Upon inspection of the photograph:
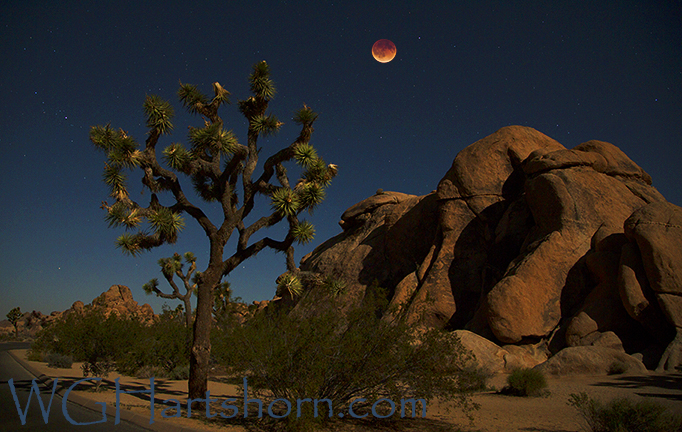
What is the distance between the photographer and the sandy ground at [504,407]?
7.14 meters

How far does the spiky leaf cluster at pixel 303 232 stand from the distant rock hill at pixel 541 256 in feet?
7.95

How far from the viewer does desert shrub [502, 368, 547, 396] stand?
10461 millimetres

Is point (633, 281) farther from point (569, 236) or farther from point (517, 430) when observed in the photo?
point (517, 430)

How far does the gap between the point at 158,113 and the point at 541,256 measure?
14.9 m

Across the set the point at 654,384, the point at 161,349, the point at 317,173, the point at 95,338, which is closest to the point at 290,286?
the point at 317,173

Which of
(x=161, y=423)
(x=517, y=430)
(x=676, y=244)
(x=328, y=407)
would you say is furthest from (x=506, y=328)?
(x=161, y=423)

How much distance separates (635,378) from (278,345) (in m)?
10.6

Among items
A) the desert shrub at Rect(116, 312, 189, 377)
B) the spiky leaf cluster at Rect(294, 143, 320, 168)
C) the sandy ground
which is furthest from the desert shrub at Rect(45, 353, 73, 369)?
the spiky leaf cluster at Rect(294, 143, 320, 168)

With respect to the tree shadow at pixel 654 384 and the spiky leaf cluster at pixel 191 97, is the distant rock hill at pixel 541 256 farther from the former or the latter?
the spiky leaf cluster at pixel 191 97

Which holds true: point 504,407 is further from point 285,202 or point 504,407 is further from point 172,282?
point 172,282

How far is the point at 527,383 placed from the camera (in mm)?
10547

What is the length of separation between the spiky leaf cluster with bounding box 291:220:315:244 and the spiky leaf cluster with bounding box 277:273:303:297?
1.13 m

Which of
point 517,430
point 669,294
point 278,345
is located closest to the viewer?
point 278,345

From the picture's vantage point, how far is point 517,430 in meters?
7.15
